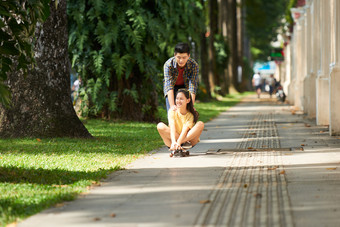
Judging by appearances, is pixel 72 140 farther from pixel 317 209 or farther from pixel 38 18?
pixel 317 209

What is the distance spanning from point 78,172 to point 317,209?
3.69m

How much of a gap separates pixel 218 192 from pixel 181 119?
375 cm

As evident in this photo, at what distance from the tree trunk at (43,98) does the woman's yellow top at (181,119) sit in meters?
3.71

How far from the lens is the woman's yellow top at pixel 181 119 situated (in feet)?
36.0

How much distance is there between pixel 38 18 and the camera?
8.31 m

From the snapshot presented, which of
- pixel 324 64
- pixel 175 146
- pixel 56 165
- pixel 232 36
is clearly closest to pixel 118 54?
pixel 324 64

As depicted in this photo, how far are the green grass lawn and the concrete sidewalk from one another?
0.26m

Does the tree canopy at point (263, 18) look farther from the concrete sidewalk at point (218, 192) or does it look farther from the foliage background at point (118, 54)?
the concrete sidewalk at point (218, 192)

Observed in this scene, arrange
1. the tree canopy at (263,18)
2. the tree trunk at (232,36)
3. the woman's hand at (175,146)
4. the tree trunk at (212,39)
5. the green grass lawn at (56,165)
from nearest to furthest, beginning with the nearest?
the green grass lawn at (56,165)
the woman's hand at (175,146)
the tree trunk at (212,39)
the tree trunk at (232,36)
the tree canopy at (263,18)

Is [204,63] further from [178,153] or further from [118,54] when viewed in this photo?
[178,153]

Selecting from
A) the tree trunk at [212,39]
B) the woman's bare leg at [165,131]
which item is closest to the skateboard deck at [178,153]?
the woman's bare leg at [165,131]

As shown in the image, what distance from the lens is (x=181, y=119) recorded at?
1103 cm

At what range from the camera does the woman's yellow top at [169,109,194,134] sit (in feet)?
36.0

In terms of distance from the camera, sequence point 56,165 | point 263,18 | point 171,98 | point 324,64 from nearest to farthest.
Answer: point 56,165 → point 171,98 → point 324,64 → point 263,18
